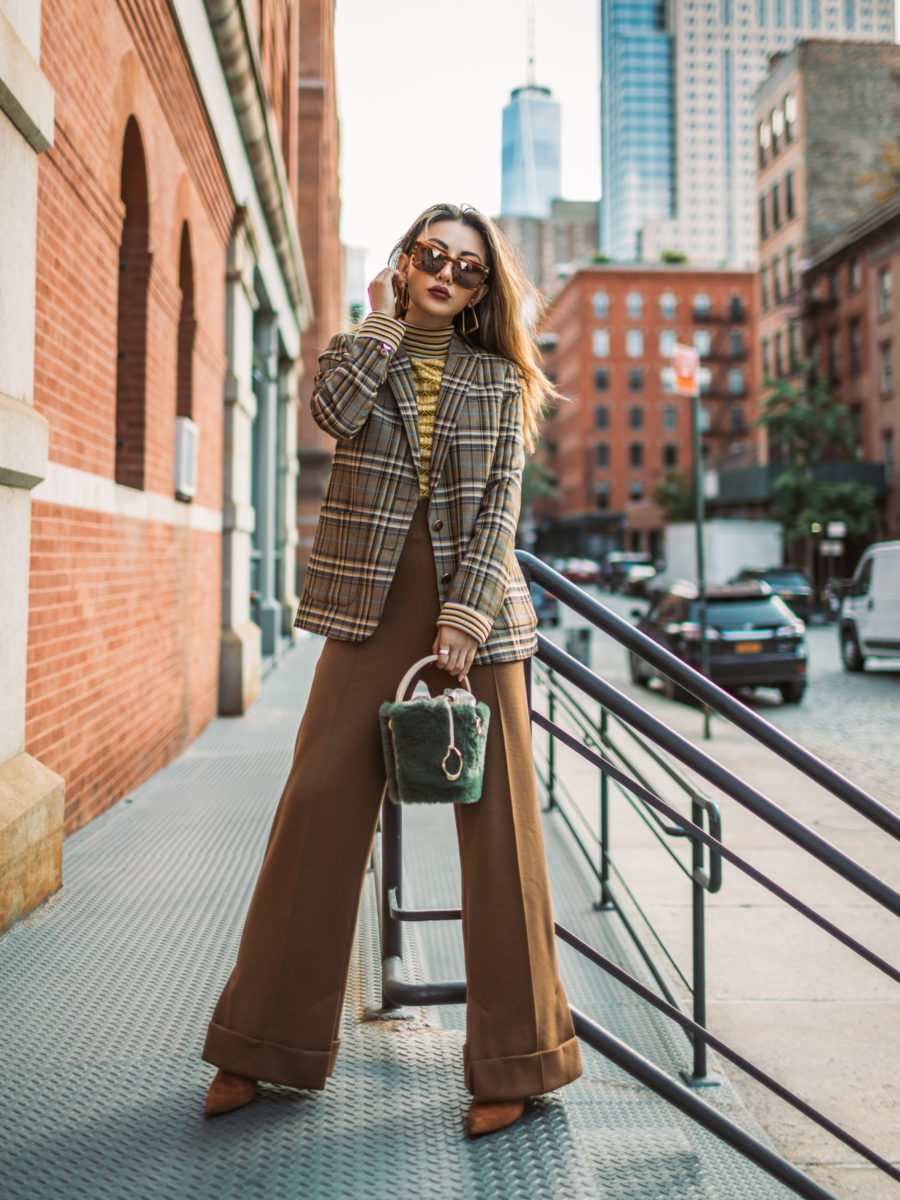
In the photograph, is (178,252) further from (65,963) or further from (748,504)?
(748,504)

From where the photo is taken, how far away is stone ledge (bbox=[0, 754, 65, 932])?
11.2ft

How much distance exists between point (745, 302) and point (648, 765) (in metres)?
75.9

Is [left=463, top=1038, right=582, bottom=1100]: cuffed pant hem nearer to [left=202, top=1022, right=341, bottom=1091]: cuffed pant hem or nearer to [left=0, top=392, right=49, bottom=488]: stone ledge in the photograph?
[left=202, top=1022, right=341, bottom=1091]: cuffed pant hem

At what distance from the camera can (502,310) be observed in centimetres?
247

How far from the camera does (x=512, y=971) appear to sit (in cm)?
220

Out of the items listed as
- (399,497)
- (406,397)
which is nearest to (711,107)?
(406,397)

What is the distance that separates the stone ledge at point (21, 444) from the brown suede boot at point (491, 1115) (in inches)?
95.7

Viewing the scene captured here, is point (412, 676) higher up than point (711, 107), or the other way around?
point (711, 107)

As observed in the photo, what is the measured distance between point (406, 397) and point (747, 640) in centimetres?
1248

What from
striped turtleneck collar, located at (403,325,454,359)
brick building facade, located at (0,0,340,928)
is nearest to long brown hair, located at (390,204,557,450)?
striped turtleneck collar, located at (403,325,454,359)

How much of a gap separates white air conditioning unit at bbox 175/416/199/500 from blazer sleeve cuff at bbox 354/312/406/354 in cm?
548

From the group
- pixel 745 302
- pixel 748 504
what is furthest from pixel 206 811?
pixel 745 302

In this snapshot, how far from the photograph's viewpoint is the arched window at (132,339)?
6.29m

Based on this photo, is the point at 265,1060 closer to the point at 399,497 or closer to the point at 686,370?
the point at 399,497
